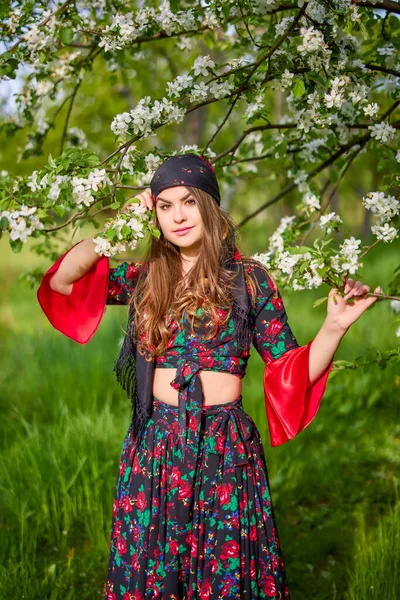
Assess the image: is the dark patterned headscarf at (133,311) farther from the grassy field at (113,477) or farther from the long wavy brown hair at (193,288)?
the grassy field at (113,477)

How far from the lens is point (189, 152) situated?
250 centimetres

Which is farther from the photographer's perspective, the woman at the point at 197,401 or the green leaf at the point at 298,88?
the green leaf at the point at 298,88

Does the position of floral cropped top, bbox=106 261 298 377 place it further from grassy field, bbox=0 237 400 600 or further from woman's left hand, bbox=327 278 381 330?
grassy field, bbox=0 237 400 600

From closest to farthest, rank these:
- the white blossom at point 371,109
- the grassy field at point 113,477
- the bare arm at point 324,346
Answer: the bare arm at point 324,346, the white blossom at point 371,109, the grassy field at point 113,477

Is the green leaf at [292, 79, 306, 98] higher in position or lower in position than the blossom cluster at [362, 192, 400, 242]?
higher

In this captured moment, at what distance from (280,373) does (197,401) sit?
287mm

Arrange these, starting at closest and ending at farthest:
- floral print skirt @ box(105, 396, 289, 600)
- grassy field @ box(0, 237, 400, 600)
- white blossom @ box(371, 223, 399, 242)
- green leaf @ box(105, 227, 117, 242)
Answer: green leaf @ box(105, 227, 117, 242), floral print skirt @ box(105, 396, 289, 600), white blossom @ box(371, 223, 399, 242), grassy field @ box(0, 237, 400, 600)

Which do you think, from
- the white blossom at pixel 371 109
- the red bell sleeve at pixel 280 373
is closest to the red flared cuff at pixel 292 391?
the red bell sleeve at pixel 280 373

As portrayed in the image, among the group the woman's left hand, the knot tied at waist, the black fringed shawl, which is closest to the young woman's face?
the black fringed shawl

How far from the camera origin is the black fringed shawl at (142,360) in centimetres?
224

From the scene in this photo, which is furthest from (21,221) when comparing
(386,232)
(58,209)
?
(386,232)

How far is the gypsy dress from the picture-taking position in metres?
2.18

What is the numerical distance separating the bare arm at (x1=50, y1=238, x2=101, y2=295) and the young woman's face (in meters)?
0.26

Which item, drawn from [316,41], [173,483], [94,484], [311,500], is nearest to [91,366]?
[94,484]
